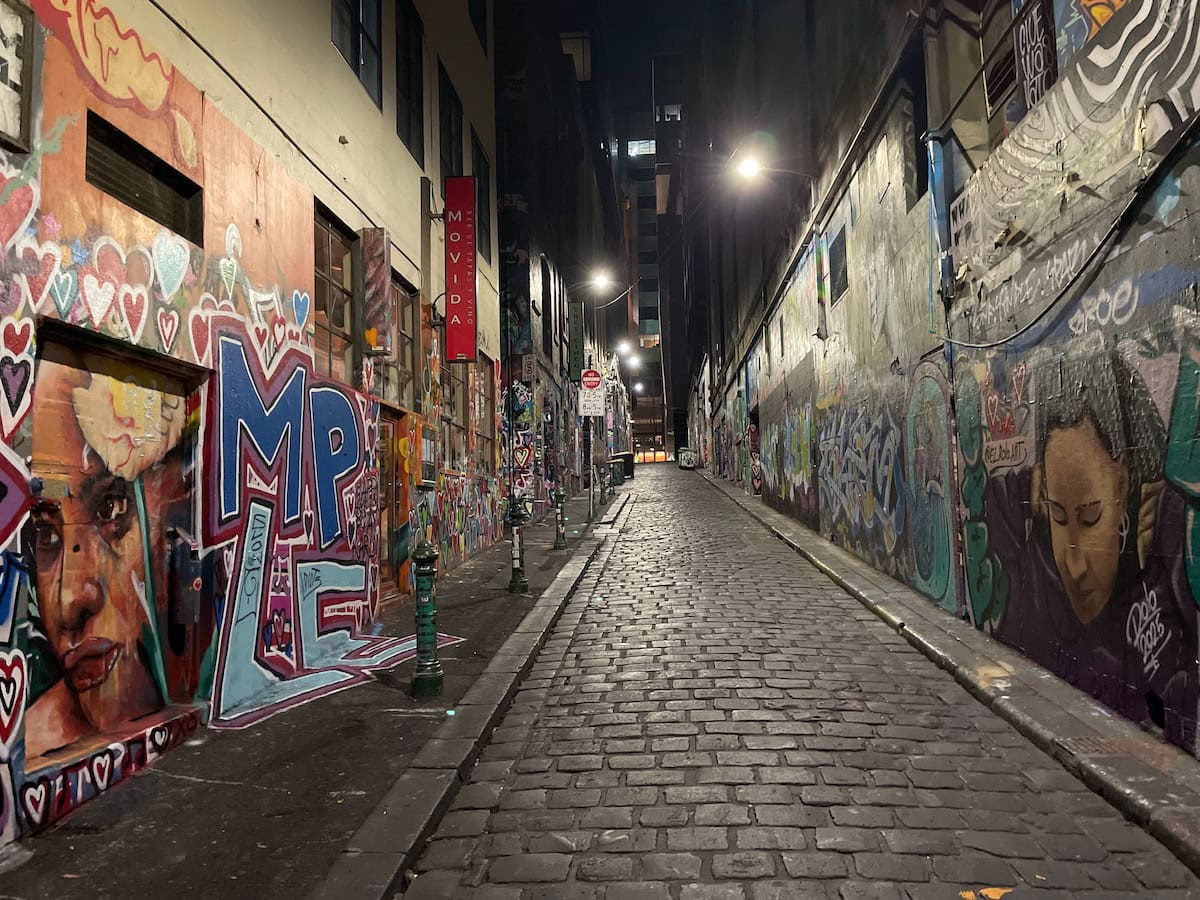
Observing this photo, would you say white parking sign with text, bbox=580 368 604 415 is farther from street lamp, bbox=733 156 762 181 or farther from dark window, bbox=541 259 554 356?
street lamp, bbox=733 156 762 181

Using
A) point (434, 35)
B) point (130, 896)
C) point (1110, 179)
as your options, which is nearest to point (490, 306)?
point (434, 35)

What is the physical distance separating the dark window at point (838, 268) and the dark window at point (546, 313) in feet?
31.1

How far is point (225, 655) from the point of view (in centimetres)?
525

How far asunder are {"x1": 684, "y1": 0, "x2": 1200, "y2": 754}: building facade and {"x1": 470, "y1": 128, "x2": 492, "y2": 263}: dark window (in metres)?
6.25

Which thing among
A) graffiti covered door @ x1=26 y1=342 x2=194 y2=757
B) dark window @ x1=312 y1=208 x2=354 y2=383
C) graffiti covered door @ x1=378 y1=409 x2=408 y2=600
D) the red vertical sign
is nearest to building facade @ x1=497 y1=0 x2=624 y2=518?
the red vertical sign

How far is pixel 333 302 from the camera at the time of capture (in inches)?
307

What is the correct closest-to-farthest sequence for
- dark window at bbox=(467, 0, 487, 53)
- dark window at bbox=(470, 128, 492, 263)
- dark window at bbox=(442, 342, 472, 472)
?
dark window at bbox=(442, 342, 472, 472)
dark window at bbox=(467, 0, 487, 53)
dark window at bbox=(470, 128, 492, 263)

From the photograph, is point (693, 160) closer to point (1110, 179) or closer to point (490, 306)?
point (490, 306)

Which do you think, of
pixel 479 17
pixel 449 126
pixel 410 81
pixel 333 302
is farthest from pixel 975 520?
pixel 479 17

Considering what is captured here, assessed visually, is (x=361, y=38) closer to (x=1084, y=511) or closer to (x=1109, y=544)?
(x=1084, y=511)

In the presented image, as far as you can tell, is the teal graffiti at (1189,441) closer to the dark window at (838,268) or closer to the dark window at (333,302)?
the dark window at (333,302)

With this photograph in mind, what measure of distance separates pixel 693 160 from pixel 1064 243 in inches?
1809

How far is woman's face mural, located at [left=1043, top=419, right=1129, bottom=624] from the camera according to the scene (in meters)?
4.70

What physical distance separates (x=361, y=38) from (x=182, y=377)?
533cm
